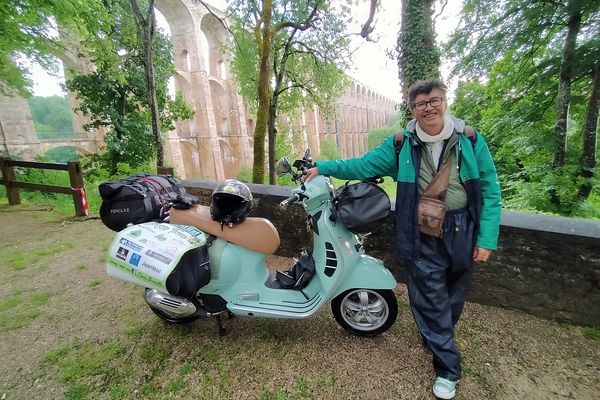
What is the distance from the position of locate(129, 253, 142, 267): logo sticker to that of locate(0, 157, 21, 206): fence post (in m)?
6.32

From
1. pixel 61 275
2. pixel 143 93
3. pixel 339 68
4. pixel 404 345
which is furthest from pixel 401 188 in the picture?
pixel 339 68

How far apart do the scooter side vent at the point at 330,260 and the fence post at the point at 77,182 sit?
5126 mm

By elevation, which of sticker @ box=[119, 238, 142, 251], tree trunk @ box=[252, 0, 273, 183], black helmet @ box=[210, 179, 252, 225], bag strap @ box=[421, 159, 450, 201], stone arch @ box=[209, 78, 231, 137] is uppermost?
stone arch @ box=[209, 78, 231, 137]

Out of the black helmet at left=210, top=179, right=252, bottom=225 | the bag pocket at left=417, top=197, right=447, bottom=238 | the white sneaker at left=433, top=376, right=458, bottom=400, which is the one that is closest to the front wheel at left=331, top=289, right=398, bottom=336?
the white sneaker at left=433, top=376, right=458, bottom=400

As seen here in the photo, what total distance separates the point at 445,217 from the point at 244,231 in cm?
127

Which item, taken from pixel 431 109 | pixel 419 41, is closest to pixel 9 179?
pixel 431 109

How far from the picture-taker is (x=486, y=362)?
1859mm

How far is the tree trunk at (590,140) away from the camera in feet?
19.0

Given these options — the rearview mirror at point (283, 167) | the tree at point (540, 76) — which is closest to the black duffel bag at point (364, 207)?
the rearview mirror at point (283, 167)

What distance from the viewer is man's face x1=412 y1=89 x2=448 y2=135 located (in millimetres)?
1522

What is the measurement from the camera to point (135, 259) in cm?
172

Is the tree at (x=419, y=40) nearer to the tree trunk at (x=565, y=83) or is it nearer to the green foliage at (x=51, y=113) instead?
the tree trunk at (x=565, y=83)

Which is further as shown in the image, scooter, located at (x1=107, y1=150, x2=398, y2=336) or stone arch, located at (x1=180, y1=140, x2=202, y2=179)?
stone arch, located at (x1=180, y1=140, x2=202, y2=179)

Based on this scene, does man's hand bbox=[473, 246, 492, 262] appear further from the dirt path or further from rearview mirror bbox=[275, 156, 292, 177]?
rearview mirror bbox=[275, 156, 292, 177]
